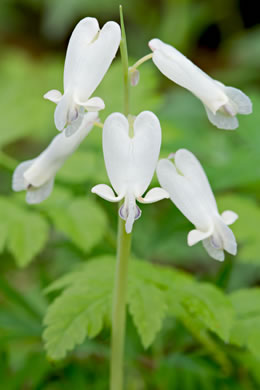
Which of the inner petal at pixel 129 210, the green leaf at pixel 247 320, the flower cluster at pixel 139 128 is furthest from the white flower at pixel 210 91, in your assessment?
the green leaf at pixel 247 320

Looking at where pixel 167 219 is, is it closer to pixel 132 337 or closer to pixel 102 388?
pixel 132 337

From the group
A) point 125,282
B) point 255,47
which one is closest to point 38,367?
point 125,282

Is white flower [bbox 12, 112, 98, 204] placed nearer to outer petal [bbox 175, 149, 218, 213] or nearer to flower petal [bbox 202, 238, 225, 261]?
outer petal [bbox 175, 149, 218, 213]

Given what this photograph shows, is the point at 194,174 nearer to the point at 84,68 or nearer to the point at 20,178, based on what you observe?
the point at 84,68

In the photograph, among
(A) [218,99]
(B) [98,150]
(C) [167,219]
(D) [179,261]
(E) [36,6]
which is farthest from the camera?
(E) [36,6]

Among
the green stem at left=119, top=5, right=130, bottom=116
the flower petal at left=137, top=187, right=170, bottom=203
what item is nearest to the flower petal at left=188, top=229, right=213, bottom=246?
the flower petal at left=137, top=187, right=170, bottom=203

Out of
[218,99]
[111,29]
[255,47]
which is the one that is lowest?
[255,47]

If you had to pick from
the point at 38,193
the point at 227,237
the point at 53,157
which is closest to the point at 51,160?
the point at 53,157
